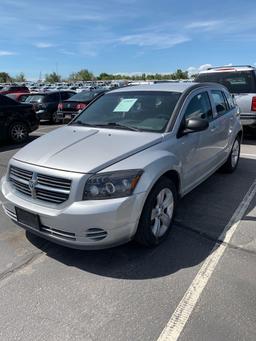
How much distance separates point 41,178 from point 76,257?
92cm

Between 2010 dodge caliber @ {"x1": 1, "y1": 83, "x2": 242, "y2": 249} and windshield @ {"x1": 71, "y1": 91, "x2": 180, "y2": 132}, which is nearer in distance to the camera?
2010 dodge caliber @ {"x1": 1, "y1": 83, "x2": 242, "y2": 249}

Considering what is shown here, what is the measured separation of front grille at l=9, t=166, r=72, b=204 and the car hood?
0.40ft

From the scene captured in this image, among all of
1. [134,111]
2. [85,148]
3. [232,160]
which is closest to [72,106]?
[232,160]

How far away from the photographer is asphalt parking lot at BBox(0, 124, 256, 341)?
2604mm

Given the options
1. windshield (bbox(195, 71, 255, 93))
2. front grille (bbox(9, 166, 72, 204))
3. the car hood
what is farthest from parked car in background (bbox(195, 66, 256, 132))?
front grille (bbox(9, 166, 72, 204))

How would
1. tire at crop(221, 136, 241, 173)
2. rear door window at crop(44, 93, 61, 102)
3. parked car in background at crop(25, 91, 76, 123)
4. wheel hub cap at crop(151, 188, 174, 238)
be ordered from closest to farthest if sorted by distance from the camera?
wheel hub cap at crop(151, 188, 174, 238) → tire at crop(221, 136, 241, 173) → parked car in background at crop(25, 91, 76, 123) → rear door window at crop(44, 93, 61, 102)

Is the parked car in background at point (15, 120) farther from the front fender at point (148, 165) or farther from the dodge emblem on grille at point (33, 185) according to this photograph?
the front fender at point (148, 165)

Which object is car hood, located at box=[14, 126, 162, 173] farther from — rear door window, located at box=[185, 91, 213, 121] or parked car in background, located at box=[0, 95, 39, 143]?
parked car in background, located at box=[0, 95, 39, 143]

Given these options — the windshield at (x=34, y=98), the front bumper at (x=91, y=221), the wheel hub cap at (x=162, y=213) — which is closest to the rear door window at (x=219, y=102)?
the wheel hub cap at (x=162, y=213)

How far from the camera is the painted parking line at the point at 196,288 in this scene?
8.43ft

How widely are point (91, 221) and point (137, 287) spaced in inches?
28.2

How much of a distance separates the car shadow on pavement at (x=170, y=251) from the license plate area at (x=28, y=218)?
0.44m

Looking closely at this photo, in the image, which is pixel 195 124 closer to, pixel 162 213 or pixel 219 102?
pixel 162 213

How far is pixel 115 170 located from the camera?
3250 mm
